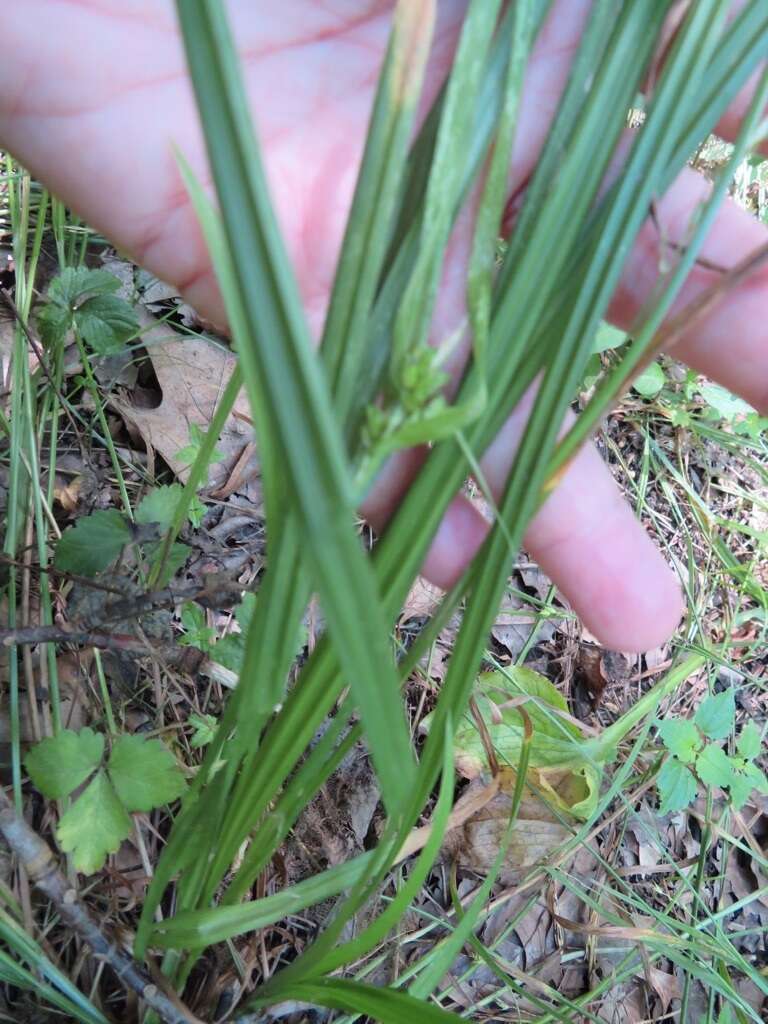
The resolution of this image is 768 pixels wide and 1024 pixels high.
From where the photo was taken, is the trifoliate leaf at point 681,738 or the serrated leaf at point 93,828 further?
the trifoliate leaf at point 681,738

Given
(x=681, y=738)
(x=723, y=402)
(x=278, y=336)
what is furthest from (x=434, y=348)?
(x=723, y=402)

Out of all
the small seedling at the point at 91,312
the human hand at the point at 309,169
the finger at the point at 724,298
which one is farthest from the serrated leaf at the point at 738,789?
the small seedling at the point at 91,312

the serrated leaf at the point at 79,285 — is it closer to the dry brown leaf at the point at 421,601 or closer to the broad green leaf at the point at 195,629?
the broad green leaf at the point at 195,629

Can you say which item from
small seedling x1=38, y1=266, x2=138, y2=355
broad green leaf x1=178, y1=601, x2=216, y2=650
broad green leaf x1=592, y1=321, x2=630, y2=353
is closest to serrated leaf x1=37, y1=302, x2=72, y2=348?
small seedling x1=38, y1=266, x2=138, y2=355

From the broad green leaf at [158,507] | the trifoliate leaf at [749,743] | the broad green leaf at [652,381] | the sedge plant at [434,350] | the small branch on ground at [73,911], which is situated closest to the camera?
the sedge plant at [434,350]

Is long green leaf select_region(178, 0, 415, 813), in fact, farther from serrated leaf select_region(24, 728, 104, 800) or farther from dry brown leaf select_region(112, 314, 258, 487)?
dry brown leaf select_region(112, 314, 258, 487)

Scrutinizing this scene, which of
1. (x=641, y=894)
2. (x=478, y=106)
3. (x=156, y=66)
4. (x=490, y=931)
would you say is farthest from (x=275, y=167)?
(x=641, y=894)

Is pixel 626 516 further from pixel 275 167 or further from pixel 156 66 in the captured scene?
pixel 156 66
